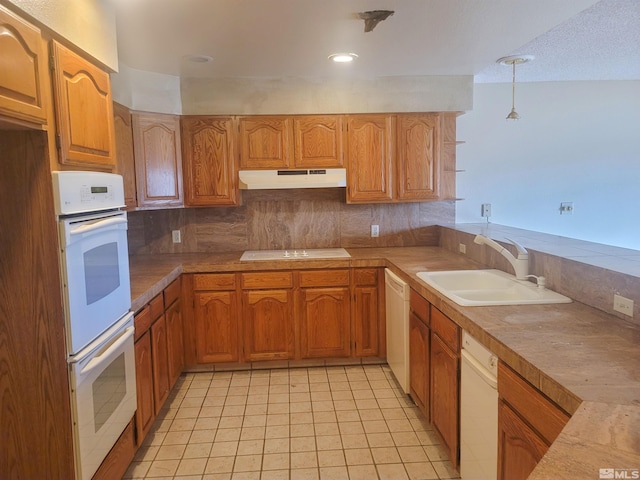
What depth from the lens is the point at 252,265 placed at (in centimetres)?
323

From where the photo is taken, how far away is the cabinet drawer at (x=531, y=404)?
1.18 m

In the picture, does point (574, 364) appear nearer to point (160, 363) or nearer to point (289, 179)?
point (160, 363)

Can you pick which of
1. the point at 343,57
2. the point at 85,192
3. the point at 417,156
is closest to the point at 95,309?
the point at 85,192

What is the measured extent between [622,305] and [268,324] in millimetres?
2305

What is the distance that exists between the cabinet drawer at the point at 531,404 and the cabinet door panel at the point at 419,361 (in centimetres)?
86

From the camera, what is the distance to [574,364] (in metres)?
1.28

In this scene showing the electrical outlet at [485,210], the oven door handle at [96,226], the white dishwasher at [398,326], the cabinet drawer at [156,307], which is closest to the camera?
the oven door handle at [96,226]

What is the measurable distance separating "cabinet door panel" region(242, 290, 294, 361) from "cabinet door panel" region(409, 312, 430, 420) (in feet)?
3.40

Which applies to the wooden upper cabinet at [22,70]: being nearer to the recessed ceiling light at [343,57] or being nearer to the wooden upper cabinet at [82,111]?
the wooden upper cabinet at [82,111]

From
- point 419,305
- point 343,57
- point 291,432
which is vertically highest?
point 343,57

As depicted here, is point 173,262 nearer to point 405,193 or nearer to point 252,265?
point 252,265

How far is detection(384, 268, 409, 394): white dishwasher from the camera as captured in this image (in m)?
2.72

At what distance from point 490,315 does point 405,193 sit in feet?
6.12

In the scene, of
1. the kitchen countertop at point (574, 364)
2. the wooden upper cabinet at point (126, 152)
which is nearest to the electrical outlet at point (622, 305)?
the kitchen countertop at point (574, 364)
